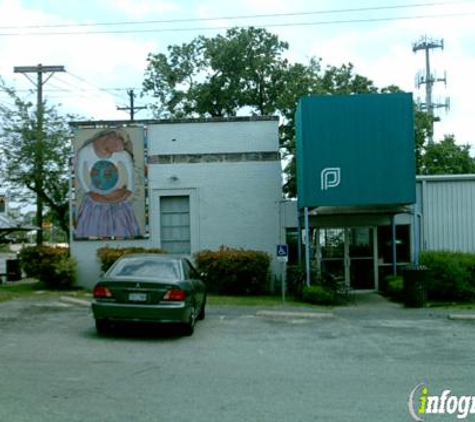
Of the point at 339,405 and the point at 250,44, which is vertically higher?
the point at 250,44

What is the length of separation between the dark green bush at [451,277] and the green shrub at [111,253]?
8.91 meters

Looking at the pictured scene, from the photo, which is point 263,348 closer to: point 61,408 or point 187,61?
point 61,408

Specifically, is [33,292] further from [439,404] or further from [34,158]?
[439,404]

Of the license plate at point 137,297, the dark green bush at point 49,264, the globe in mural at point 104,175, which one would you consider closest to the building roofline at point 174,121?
the globe in mural at point 104,175

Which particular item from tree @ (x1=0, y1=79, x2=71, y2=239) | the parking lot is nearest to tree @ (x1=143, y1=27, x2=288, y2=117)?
tree @ (x1=0, y1=79, x2=71, y2=239)

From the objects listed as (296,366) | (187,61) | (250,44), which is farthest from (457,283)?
(187,61)

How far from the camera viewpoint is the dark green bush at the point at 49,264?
22.0 meters

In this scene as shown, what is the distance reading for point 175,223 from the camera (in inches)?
920

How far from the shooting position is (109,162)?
76.1ft

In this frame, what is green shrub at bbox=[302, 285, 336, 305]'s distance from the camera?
1828cm

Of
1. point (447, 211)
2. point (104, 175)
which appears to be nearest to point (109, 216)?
point (104, 175)

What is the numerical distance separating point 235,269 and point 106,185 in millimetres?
5925

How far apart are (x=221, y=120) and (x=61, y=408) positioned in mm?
17392

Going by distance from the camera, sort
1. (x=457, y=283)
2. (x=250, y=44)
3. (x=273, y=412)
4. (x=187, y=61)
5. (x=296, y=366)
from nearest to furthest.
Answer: (x=273, y=412) → (x=296, y=366) → (x=457, y=283) → (x=250, y=44) → (x=187, y=61)
